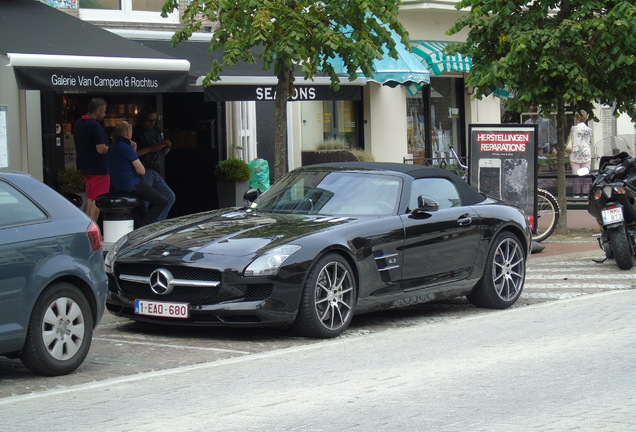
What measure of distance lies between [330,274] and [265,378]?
1.85 m

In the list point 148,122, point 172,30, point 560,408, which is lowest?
point 560,408

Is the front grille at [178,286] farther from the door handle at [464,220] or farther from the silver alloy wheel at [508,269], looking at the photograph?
the silver alloy wheel at [508,269]

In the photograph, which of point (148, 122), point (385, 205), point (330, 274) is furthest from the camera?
point (148, 122)

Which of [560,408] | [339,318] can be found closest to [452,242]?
[339,318]

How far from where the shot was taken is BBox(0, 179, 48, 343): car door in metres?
7.39

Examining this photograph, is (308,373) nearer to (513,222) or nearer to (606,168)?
(513,222)

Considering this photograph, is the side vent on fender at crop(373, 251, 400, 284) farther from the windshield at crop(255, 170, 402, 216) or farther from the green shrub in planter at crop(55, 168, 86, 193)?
the green shrub in planter at crop(55, 168, 86, 193)

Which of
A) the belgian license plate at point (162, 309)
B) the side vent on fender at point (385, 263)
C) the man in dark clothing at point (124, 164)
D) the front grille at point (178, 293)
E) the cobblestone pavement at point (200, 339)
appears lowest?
the cobblestone pavement at point (200, 339)

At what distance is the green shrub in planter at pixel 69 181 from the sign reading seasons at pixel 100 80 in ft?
11.3

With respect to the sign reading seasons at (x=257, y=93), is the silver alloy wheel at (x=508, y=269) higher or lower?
lower

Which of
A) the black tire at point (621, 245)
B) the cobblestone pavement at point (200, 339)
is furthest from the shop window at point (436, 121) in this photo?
the cobblestone pavement at point (200, 339)

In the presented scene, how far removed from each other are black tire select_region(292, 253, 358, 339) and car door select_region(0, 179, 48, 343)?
250cm

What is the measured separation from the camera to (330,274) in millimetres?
9461

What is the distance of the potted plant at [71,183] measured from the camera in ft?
56.2
